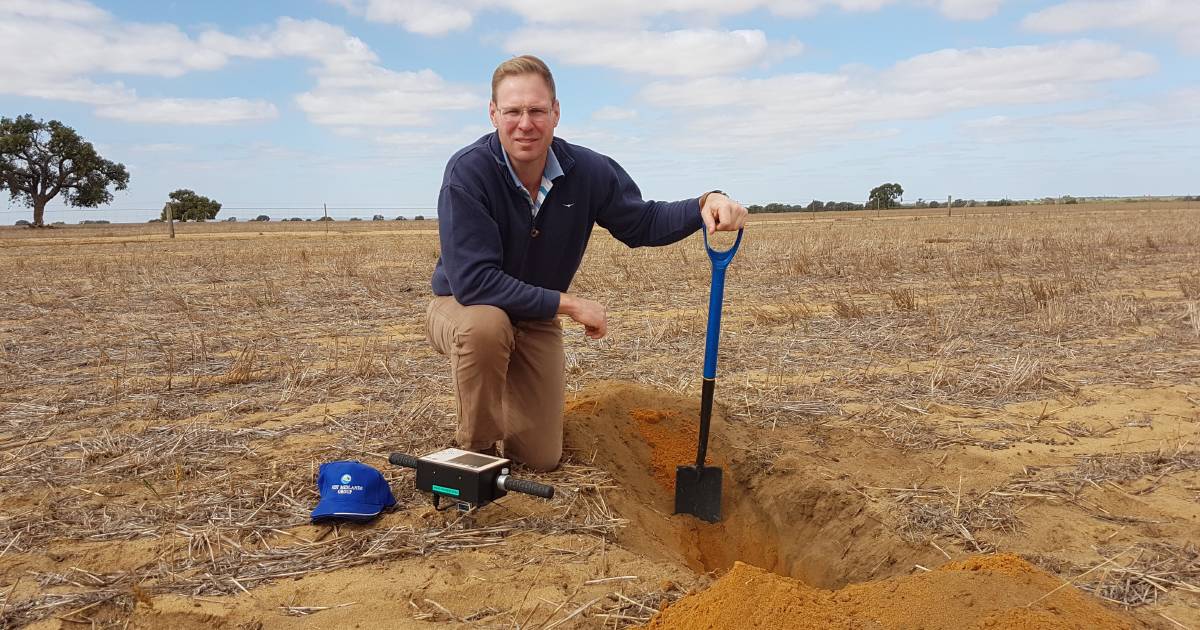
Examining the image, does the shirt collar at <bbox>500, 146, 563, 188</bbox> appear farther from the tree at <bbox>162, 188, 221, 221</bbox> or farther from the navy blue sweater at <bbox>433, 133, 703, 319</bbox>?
the tree at <bbox>162, 188, 221, 221</bbox>

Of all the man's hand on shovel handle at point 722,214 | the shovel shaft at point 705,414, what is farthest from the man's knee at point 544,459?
the man's hand on shovel handle at point 722,214

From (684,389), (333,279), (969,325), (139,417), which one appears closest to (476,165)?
(684,389)

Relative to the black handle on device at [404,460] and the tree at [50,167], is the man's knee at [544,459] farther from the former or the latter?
the tree at [50,167]

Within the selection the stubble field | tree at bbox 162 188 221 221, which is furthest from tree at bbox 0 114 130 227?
the stubble field

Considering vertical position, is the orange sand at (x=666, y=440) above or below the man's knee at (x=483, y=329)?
below

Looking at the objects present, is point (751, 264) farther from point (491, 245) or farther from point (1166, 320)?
point (491, 245)

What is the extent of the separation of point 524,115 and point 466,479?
1441 mm

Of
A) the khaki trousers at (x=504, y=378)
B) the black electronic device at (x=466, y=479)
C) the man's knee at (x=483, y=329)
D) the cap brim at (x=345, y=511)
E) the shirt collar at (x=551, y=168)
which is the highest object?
the shirt collar at (x=551, y=168)

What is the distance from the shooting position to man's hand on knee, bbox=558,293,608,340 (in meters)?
3.10

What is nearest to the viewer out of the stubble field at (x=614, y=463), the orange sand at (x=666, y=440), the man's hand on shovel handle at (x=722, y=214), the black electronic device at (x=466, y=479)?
the stubble field at (x=614, y=463)

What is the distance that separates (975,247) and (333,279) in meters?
11.3

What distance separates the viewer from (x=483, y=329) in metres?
3.15

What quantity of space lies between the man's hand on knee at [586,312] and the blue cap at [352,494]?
3.17ft

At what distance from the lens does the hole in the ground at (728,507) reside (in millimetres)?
2969
